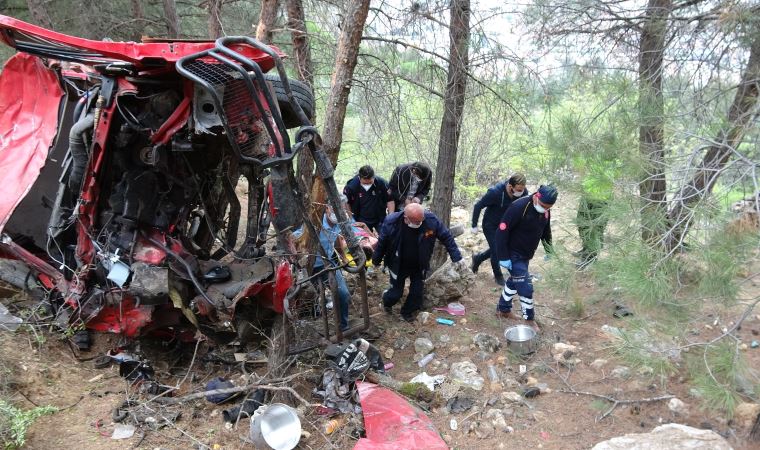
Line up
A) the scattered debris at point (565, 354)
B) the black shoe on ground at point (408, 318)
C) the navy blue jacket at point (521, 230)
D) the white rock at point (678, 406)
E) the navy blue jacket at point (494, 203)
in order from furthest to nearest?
the navy blue jacket at point (494, 203)
the black shoe on ground at point (408, 318)
the navy blue jacket at point (521, 230)
the scattered debris at point (565, 354)
the white rock at point (678, 406)

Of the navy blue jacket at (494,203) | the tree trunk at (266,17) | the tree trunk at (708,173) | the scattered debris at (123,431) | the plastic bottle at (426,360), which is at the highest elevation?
the tree trunk at (266,17)

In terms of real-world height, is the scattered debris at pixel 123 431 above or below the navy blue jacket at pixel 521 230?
below

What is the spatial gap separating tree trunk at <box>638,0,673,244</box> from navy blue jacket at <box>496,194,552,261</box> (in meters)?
1.53

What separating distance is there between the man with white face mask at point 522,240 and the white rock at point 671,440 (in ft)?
6.90

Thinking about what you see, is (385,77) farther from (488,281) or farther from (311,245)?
(488,281)

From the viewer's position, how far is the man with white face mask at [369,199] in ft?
20.7

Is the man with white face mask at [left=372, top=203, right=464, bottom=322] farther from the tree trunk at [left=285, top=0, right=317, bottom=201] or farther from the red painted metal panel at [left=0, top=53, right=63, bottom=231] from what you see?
the red painted metal panel at [left=0, top=53, right=63, bottom=231]

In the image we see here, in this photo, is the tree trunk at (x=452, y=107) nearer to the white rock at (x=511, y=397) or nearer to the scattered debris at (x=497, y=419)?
the white rock at (x=511, y=397)

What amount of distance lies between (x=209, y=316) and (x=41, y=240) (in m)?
1.86

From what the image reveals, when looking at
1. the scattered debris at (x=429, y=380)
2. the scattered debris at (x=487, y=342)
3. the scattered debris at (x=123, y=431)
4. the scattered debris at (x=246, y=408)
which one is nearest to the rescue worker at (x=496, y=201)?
the scattered debris at (x=487, y=342)

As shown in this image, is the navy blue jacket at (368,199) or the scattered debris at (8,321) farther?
the navy blue jacket at (368,199)

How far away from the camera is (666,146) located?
11.5 ft

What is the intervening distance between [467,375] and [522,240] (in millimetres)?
1652

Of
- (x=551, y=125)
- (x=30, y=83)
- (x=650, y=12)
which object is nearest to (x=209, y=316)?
(x=30, y=83)
